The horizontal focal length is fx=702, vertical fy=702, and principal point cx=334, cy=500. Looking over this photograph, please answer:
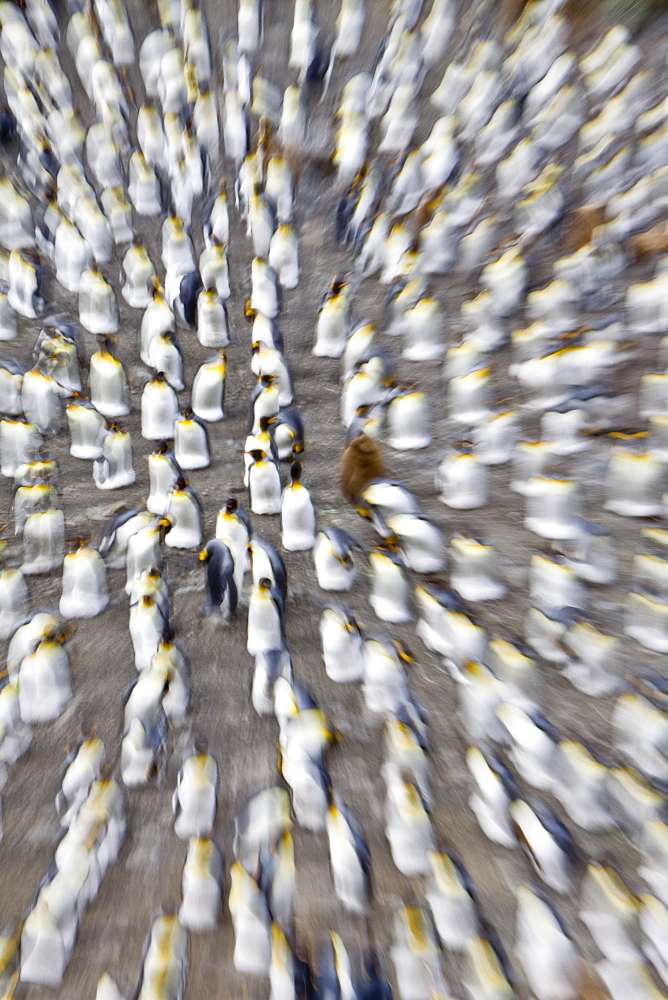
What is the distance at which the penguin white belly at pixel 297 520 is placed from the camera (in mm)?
3607

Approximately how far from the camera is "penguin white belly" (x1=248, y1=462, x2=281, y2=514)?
3.83m

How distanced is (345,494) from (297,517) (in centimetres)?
46

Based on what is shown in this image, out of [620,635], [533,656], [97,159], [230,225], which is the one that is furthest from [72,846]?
[97,159]

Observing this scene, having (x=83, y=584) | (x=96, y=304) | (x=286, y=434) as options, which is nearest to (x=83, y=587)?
(x=83, y=584)

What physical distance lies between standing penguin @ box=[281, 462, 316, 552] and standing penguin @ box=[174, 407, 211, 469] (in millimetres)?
671

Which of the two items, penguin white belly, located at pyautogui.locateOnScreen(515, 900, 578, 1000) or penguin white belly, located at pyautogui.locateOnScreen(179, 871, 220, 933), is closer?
penguin white belly, located at pyautogui.locateOnScreen(515, 900, 578, 1000)

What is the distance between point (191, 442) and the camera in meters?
4.08

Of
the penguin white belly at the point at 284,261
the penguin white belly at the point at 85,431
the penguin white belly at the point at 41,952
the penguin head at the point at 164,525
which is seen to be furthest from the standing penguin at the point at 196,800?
the penguin white belly at the point at 284,261

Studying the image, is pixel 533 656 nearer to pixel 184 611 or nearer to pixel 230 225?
pixel 184 611

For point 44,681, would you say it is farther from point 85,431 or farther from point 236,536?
point 85,431

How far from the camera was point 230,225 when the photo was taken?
19.0 ft

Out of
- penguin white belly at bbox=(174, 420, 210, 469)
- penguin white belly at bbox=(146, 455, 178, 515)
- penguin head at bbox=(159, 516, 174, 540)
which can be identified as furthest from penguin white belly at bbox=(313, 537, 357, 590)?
penguin white belly at bbox=(174, 420, 210, 469)

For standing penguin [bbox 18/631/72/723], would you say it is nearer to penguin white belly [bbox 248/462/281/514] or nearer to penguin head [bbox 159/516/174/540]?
penguin head [bbox 159/516/174/540]

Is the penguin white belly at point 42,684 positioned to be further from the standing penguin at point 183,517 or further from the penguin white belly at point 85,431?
the penguin white belly at point 85,431
